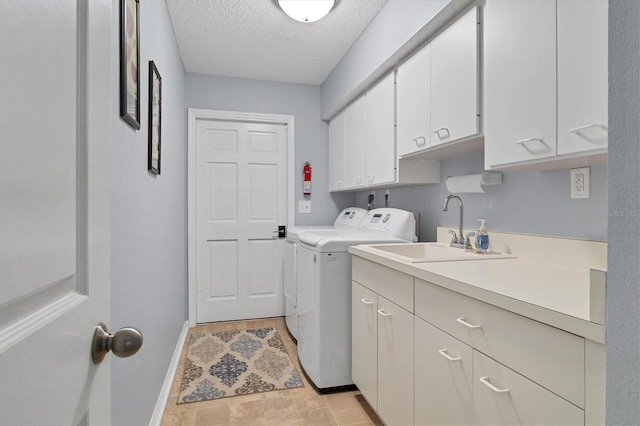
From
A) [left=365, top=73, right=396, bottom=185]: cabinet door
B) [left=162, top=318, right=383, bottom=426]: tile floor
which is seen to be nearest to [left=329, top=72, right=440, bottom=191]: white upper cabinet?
[left=365, top=73, right=396, bottom=185]: cabinet door

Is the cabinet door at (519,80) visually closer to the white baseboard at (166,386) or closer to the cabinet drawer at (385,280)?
the cabinet drawer at (385,280)

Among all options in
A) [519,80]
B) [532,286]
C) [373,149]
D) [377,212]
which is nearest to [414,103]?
[373,149]

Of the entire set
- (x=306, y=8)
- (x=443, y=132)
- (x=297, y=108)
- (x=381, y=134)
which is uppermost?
(x=306, y=8)

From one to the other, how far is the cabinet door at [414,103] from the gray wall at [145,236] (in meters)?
1.38

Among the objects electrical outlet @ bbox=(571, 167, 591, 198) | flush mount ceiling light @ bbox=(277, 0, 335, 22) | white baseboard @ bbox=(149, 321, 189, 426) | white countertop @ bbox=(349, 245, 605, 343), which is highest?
flush mount ceiling light @ bbox=(277, 0, 335, 22)

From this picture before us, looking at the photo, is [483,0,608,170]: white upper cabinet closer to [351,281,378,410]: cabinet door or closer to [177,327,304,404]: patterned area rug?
[351,281,378,410]: cabinet door

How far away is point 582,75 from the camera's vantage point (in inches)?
41.9

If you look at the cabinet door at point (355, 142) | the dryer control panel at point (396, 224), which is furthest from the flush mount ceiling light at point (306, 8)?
the dryer control panel at point (396, 224)

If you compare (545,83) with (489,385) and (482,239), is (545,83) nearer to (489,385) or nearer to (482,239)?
(482,239)

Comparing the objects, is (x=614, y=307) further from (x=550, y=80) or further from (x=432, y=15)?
(x=432, y=15)

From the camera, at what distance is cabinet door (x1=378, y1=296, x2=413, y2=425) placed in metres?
1.47

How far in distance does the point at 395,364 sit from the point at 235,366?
139 centimetres

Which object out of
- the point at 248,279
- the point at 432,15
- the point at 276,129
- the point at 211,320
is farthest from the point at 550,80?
the point at 211,320

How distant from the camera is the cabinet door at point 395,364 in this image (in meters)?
1.47
